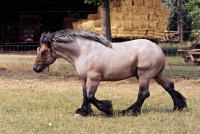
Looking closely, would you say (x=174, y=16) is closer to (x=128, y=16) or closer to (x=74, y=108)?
(x=128, y=16)

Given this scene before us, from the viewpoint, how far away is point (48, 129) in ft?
25.8

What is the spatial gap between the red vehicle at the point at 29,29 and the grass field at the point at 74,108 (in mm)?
11742

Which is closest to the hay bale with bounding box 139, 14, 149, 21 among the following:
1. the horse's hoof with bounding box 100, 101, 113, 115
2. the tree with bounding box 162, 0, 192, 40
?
the tree with bounding box 162, 0, 192, 40

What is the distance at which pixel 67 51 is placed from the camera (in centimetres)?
955

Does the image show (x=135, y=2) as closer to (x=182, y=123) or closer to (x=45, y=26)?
(x=45, y=26)

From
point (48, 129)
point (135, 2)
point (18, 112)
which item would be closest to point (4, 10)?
point (135, 2)

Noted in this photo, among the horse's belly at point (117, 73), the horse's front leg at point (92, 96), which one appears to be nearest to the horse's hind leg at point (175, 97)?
the horse's belly at point (117, 73)

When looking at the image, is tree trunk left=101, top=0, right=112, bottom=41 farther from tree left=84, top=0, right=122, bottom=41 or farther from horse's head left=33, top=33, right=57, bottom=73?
horse's head left=33, top=33, right=57, bottom=73

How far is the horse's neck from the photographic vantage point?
950 centimetres

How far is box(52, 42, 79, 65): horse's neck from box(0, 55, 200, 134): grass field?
1014 millimetres

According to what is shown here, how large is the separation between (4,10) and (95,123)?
22016mm

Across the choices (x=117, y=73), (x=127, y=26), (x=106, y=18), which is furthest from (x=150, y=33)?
(x=117, y=73)

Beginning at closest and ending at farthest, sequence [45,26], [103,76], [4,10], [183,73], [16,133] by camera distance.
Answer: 1. [16,133]
2. [103,76]
3. [183,73]
4. [4,10]
5. [45,26]

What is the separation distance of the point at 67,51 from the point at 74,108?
1.27m
